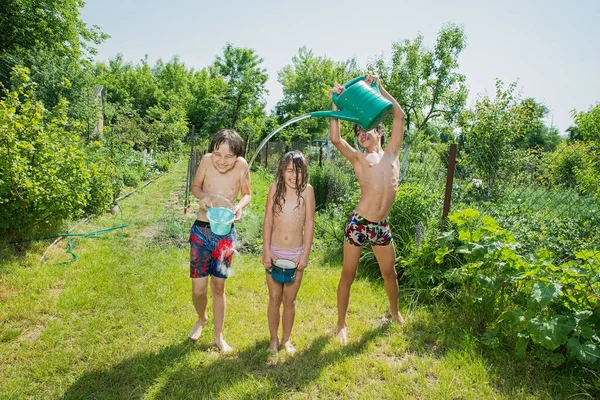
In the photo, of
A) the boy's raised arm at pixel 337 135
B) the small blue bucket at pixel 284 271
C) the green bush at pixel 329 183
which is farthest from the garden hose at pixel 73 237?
the green bush at pixel 329 183

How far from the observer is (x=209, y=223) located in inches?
98.5

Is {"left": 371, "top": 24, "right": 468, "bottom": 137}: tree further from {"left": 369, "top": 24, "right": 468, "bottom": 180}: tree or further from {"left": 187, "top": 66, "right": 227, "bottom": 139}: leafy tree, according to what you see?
{"left": 187, "top": 66, "right": 227, "bottom": 139}: leafy tree

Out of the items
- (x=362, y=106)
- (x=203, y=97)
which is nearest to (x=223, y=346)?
(x=362, y=106)

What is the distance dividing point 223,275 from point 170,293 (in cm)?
121

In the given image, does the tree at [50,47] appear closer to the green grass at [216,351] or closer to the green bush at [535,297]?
the green grass at [216,351]

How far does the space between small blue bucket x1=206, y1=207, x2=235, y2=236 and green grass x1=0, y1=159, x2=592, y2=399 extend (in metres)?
0.95

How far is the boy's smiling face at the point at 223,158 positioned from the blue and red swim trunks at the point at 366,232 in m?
1.04

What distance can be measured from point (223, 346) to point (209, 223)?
0.93 m

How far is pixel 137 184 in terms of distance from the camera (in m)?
9.56

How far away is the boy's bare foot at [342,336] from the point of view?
2.71 m

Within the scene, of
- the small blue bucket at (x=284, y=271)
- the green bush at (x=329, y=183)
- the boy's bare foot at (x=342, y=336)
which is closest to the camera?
the small blue bucket at (x=284, y=271)

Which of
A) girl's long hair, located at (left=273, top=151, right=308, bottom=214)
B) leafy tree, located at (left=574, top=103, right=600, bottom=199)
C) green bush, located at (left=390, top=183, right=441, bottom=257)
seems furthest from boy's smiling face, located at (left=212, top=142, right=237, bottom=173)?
leafy tree, located at (left=574, top=103, right=600, bottom=199)

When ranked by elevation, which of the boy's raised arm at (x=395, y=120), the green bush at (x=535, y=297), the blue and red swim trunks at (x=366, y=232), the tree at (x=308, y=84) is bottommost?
the green bush at (x=535, y=297)

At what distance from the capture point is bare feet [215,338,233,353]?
254 centimetres
